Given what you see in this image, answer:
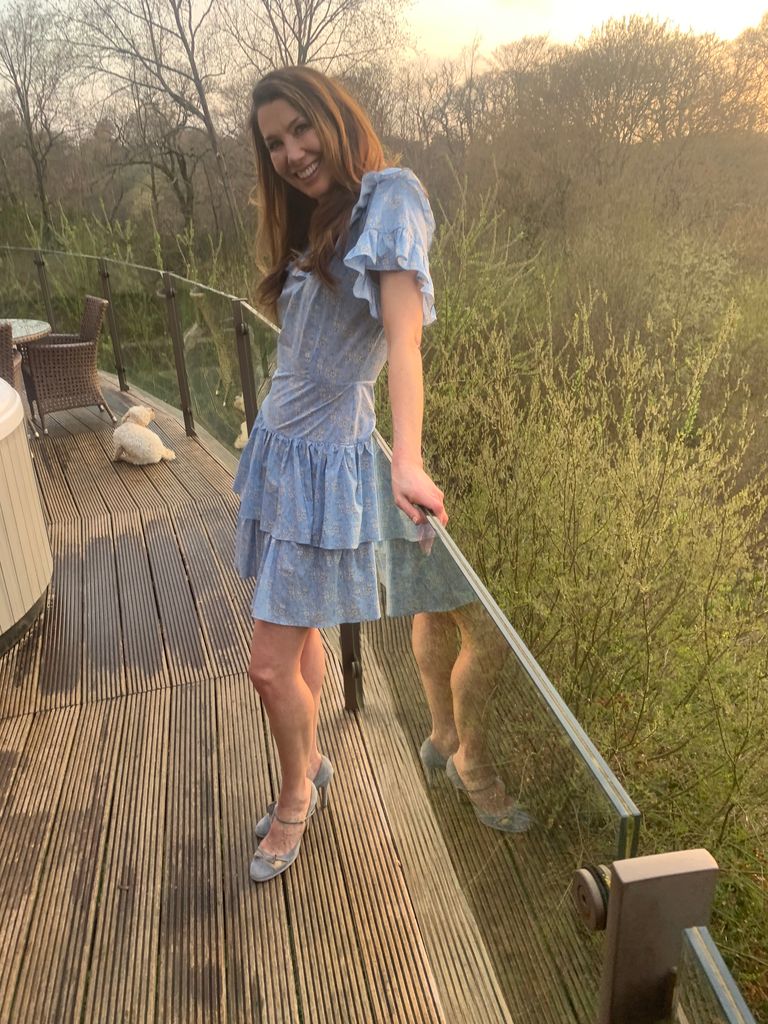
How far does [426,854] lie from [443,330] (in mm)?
3145

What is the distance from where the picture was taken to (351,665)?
2066 mm

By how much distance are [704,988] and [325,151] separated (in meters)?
1.24

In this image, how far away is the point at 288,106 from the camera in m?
1.26

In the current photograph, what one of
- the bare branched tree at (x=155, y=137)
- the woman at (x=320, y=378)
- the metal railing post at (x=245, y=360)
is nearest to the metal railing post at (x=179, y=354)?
the metal railing post at (x=245, y=360)

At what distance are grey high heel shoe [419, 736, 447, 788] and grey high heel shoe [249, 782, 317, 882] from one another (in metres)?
0.45

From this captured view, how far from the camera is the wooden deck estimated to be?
1164 mm

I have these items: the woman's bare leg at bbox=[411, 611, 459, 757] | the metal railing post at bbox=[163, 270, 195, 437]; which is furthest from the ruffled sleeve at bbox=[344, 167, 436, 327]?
the metal railing post at bbox=[163, 270, 195, 437]

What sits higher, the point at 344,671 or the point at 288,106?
the point at 288,106

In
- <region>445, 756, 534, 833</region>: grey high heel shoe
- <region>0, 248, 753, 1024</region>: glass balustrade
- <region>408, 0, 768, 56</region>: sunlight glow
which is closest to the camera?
<region>0, 248, 753, 1024</region>: glass balustrade

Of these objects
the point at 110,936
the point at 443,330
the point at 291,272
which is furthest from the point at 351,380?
the point at 443,330

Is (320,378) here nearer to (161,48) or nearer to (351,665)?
(351,665)

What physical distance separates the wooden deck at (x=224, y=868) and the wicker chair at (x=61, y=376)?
2527 millimetres

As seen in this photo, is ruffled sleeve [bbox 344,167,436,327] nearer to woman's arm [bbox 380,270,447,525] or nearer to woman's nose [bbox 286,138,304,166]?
woman's arm [bbox 380,270,447,525]

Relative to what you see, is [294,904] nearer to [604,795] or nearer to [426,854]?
[426,854]
